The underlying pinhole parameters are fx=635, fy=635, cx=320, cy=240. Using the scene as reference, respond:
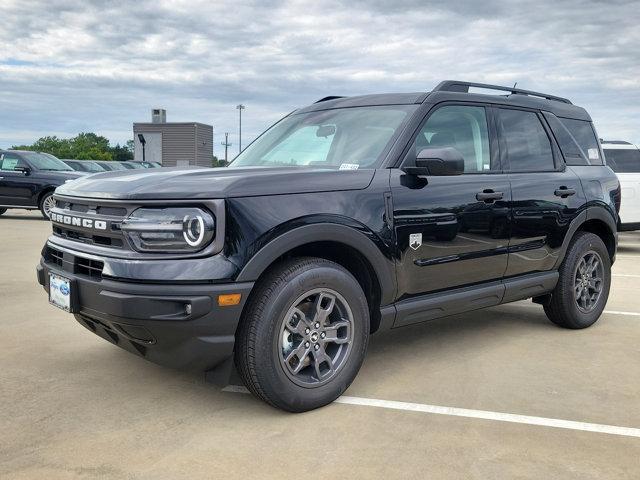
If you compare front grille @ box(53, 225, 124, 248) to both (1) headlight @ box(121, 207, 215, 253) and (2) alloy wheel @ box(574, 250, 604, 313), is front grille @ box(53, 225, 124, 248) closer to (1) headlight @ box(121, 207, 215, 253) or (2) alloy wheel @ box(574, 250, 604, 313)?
(1) headlight @ box(121, 207, 215, 253)

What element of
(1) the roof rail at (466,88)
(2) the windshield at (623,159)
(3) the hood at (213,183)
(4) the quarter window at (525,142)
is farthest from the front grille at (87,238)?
(2) the windshield at (623,159)

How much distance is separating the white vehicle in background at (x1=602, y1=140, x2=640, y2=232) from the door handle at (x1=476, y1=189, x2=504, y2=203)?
24.3ft


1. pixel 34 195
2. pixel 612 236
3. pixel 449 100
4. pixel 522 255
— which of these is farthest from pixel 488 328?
pixel 34 195

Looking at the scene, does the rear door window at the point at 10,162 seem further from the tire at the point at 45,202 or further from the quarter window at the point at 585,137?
the quarter window at the point at 585,137

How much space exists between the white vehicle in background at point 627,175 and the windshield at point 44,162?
12.3 m

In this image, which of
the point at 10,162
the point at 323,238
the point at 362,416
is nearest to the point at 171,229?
the point at 323,238

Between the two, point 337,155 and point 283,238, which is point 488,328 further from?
point 283,238

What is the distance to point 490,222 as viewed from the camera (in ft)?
14.2

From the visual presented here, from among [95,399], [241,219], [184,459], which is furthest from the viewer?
[95,399]

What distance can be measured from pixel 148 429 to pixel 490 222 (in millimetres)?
2562

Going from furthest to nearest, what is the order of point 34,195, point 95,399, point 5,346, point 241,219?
1. point 34,195
2. point 5,346
3. point 95,399
4. point 241,219

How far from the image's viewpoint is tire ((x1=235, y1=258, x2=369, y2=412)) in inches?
126

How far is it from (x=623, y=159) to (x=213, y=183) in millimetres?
10237

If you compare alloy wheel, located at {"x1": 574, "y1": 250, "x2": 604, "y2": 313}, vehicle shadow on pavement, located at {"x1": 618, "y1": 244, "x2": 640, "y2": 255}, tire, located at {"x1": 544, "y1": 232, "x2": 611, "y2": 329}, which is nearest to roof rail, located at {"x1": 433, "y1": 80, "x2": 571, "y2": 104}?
tire, located at {"x1": 544, "y1": 232, "x2": 611, "y2": 329}
